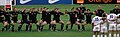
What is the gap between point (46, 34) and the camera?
82.9ft

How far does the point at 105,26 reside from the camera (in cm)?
2308

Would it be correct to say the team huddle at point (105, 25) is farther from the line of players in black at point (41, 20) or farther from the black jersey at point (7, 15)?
the black jersey at point (7, 15)

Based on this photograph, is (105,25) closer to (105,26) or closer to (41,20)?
(105,26)

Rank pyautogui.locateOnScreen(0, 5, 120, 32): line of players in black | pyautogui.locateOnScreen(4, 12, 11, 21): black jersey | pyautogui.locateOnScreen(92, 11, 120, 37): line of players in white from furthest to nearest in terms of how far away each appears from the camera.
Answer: pyautogui.locateOnScreen(4, 12, 11, 21): black jersey → pyautogui.locateOnScreen(0, 5, 120, 32): line of players in black → pyautogui.locateOnScreen(92, 11, 120, 37): line of players in white

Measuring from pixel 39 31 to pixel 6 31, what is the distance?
76.3 inches

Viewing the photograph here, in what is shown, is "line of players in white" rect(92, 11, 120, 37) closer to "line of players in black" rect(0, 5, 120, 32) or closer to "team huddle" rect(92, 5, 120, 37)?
"team huddle" rect(92, 5, 120, 37)

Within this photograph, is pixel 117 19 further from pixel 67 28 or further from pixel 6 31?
pixel 6 31

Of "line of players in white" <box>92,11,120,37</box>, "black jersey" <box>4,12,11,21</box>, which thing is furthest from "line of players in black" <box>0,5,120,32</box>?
"line of players in white" <box>92,11,120,37</box>

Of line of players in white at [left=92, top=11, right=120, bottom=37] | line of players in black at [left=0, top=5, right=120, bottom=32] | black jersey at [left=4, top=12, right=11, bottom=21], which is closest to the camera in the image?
line of players in white at [left=92, top=11, right=120, bottom=37]

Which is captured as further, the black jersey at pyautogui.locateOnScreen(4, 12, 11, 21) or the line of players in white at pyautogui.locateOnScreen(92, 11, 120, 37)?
the black jersey at pyautogui.locateOnScreen(4, 12, 11, 21)

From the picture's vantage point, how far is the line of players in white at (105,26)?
22.9 meters

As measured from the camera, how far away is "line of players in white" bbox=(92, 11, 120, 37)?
22.9 meters

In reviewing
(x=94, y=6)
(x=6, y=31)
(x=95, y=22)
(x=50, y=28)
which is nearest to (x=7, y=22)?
(x=6, y=31)

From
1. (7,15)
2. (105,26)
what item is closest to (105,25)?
(105,26)
